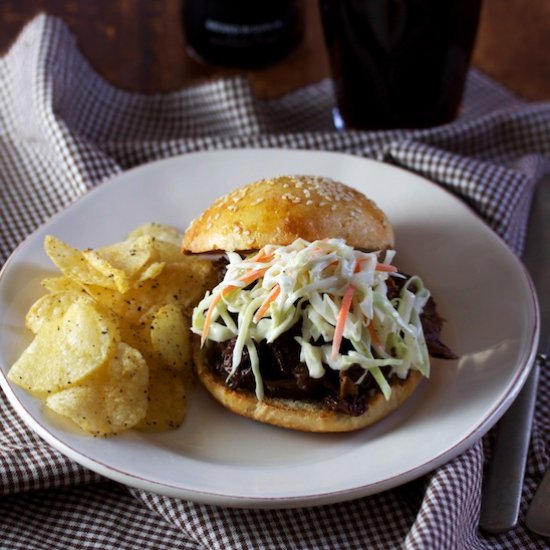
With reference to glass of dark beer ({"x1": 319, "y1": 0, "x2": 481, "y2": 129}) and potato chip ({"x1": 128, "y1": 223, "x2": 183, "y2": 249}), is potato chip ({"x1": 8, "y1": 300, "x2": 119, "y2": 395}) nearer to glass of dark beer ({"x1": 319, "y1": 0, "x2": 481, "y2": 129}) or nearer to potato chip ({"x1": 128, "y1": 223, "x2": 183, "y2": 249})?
potato chip ({"x1": 128, "y1": 223, "x2": 183, "y2": 249})

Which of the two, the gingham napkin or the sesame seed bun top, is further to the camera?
the sesame seed bun top

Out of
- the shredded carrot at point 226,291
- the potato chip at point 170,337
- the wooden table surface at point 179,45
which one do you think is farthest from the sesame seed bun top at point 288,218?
the wooden table surface at point 179,45

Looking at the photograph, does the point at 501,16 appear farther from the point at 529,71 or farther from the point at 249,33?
the point at 249,33

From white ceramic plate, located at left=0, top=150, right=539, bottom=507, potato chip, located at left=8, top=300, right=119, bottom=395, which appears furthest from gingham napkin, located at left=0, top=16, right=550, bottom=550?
potato chip, located at left=8, top=300, right=119, bottom=395

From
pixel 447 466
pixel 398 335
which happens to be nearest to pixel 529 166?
pixel 398 335

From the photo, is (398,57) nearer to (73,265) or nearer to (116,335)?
(73,265)

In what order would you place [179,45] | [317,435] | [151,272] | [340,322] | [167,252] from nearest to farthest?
1. [340,322]
2. [317,435]
3. [151,272]
4. [167,252]
5. [179,45]

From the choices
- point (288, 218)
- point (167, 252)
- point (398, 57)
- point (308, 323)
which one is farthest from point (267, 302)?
point (398, 57)
